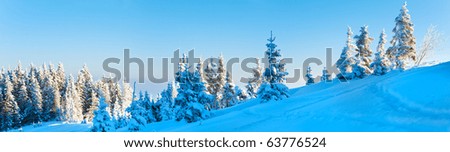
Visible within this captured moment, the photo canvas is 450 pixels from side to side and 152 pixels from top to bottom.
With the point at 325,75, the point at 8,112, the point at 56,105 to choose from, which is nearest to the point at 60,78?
the point at 56,105

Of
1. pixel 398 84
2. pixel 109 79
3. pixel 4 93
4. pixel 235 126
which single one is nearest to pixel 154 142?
pixel 235 126

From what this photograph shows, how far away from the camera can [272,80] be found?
26562 millimetres

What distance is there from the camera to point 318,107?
567 inches

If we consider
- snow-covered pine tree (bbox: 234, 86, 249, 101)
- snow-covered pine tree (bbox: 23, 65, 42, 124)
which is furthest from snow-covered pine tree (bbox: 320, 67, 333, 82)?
snow-covered pine tree (bbox: 23, 65, 42, 124)

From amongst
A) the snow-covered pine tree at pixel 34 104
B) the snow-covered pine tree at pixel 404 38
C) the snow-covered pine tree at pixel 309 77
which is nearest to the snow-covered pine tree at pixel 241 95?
the snow-covered pine tree at pixel 309 77

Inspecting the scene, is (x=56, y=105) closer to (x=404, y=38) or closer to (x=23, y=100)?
(x=23, y=100)

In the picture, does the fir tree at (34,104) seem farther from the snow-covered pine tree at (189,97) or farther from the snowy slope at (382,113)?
the snowy slope at (382,113)

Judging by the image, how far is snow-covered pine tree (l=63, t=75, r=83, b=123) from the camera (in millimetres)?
67625

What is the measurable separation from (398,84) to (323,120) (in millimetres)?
5893

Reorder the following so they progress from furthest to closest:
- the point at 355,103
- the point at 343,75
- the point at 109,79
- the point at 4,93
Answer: the point at 109,79 < the point at 4,93 < the point at 343,75 < the point at 355,103

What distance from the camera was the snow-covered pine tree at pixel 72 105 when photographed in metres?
67.6

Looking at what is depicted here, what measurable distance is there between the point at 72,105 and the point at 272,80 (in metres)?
59.0

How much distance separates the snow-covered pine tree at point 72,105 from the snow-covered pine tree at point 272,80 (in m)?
57.4

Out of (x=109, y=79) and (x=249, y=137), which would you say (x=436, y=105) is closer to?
(x=249, y=137)
